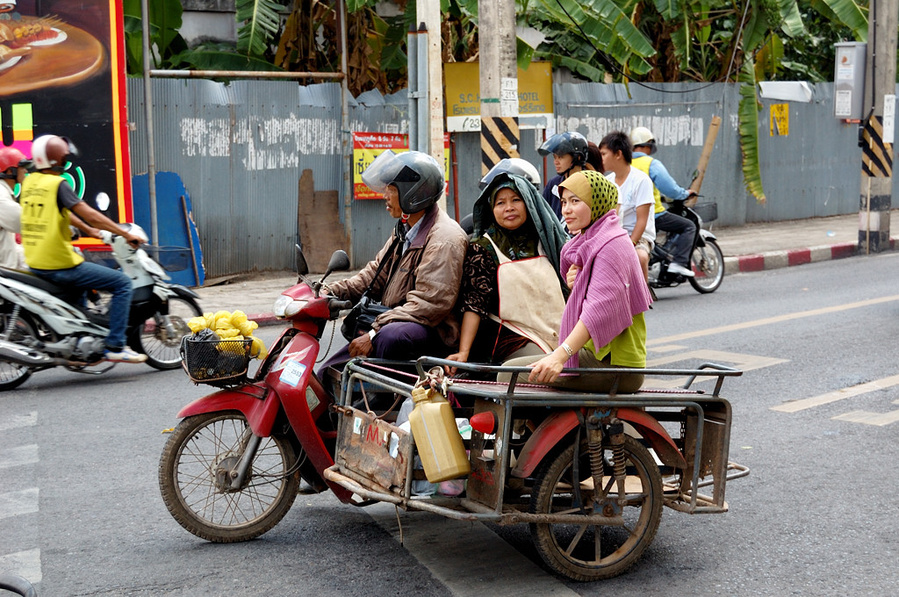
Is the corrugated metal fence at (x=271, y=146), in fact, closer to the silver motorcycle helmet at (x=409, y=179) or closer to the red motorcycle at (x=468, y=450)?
the silver motorcycle helmet at (x=409, y=179)

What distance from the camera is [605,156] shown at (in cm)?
764

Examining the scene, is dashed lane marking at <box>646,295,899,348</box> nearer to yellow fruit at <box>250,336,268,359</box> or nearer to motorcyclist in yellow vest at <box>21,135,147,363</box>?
motorcyclist in yellow vest at <box>21,135,147,363</box>

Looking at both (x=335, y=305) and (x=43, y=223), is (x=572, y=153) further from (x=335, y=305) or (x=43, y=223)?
(x=43, y=223)

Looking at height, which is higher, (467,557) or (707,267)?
(707,267)

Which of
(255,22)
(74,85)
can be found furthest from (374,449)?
(255,22)

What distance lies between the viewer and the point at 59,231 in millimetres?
Result: 7121

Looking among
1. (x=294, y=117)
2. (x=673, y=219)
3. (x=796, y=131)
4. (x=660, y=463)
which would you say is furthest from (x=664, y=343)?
(x=796, y=131)

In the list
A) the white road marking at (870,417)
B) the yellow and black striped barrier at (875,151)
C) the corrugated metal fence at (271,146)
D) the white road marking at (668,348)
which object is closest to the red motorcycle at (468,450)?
the white road marking at (870,417)

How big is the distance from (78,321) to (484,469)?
4.54m

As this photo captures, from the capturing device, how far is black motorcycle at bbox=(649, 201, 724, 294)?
1110cm

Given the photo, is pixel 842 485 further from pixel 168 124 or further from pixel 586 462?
pixel 168 124

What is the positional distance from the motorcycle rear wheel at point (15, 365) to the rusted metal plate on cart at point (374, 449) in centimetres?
395

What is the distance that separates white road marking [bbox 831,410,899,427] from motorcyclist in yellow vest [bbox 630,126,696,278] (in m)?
4.47

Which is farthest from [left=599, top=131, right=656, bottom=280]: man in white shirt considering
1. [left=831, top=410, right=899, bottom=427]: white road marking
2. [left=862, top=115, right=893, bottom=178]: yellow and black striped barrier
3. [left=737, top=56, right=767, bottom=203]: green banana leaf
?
[left=737, top=56, right=767, bottom=203]: green banana leaf
